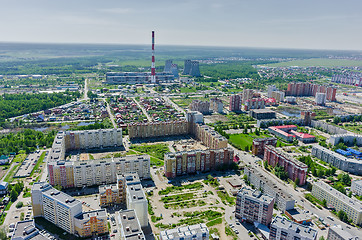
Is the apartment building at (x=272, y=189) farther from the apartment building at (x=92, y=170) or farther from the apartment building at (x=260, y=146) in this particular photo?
the apartment building at (x=92, y=170)

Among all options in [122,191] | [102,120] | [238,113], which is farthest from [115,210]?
[238,113]

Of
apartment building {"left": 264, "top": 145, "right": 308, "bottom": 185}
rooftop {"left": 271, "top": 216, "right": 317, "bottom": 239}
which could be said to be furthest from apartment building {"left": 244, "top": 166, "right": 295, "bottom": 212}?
rooftop {"left": 271, "top": 216, "right": 317, "bottom": 239}

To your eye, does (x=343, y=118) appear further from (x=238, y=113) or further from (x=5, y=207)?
(x=5, y=207)

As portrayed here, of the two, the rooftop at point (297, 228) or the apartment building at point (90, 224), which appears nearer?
the rooftop at point (297, 228)

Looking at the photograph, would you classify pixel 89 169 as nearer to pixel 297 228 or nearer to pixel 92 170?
pixel 92 170

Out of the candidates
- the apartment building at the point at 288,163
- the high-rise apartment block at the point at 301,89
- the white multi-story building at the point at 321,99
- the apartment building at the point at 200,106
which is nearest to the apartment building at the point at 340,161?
the apartment building at the point at 288,163

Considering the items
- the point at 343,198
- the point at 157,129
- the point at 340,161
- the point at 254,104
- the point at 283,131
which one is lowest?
the point at 343,198

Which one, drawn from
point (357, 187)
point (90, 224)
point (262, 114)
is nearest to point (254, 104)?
point (262, 114)

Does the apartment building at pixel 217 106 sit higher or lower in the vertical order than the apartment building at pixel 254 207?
higher
